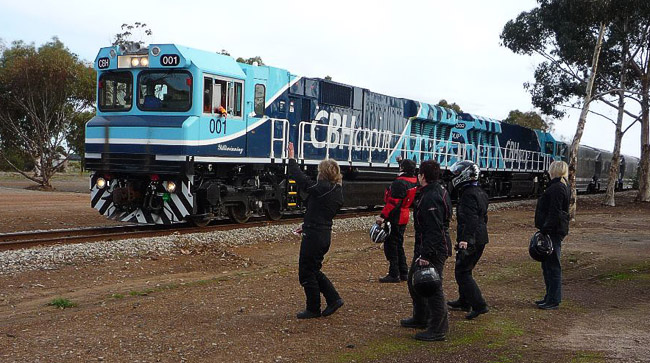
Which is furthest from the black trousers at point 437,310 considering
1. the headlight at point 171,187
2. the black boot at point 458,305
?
the headlight at point 171,187

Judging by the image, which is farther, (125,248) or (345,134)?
(345,134)

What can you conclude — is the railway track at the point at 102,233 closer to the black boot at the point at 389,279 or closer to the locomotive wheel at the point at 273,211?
the locomotive wheel at the point at 273,211

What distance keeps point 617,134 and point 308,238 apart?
28816mm

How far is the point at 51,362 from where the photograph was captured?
17.8ft

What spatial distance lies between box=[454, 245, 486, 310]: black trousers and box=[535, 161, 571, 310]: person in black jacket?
44.2 inches

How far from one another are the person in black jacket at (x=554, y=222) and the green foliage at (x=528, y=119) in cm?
6775

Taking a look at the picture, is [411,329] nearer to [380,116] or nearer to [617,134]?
[380,116]

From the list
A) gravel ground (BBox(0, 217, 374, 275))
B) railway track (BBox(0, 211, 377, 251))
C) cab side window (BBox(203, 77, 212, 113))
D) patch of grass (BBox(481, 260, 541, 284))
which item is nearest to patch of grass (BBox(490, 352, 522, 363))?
patch of grass (BBox(481, 260, 541, 284))

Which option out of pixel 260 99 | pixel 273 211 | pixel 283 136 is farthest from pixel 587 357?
pixel 273 211

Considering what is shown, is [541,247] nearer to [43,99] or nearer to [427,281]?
[427,281]

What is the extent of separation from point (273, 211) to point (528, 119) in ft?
209

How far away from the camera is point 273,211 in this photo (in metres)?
16.8

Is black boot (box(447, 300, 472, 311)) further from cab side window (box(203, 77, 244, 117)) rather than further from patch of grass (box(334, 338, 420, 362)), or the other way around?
cab side window (box(203, 77, 244, 117))

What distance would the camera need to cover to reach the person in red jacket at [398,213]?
9172 mm
